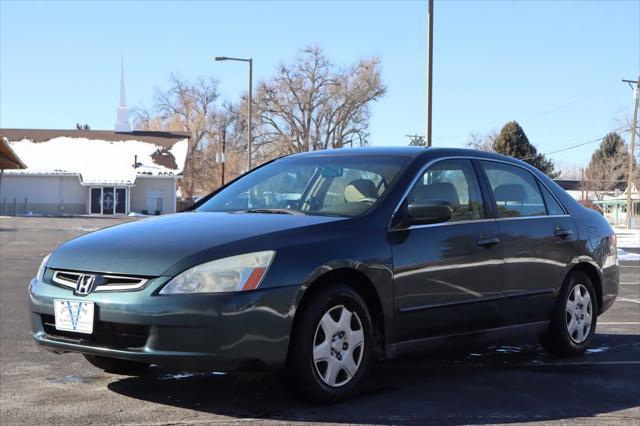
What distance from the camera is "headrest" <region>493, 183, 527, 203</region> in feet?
21.0

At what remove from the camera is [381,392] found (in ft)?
17.8

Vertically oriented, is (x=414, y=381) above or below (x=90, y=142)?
below

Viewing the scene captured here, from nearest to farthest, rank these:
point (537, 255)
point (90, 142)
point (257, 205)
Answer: point (257, 205) → point (537, 255) → point (90, 142)

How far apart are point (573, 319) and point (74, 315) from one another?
13.5 ft

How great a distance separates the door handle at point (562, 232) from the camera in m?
6.70

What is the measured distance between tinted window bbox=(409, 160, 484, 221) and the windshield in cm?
23

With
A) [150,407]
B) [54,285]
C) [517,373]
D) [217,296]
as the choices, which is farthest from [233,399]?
[517,373]

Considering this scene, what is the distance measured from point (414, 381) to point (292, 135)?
200 feet

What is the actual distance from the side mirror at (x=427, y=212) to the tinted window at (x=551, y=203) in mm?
1713

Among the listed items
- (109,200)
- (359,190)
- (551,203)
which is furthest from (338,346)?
(109,200)

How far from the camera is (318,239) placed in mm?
4926

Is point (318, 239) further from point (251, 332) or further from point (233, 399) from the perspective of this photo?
point (233, 399)

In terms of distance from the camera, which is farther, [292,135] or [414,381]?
[292,135]

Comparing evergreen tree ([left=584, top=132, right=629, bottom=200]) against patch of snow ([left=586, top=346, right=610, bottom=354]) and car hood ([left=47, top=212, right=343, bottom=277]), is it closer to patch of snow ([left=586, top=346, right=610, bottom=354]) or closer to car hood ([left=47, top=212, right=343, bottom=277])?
patch of snow ([left=586, top=346, right=610, bottom=354])
